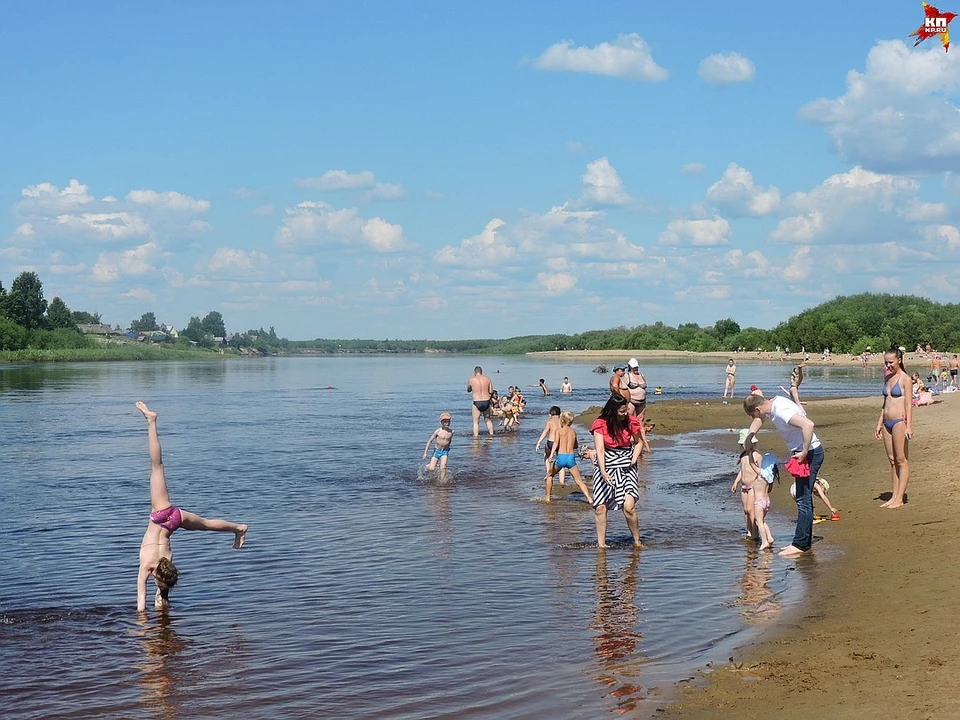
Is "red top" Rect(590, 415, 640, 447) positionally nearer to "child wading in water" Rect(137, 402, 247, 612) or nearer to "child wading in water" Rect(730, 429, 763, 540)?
"child wading in water" Rect(730, 429, 763, 540)

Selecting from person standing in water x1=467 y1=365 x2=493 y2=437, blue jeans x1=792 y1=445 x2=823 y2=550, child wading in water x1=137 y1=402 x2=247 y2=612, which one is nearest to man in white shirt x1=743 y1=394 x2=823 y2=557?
blue jeans x1=792 y1=445 x2=823 y2=550

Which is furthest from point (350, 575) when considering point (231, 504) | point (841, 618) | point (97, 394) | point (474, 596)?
point (97, 394)

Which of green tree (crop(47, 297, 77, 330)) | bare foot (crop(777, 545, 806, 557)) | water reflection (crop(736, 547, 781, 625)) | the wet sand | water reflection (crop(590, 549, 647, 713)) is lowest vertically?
water reflection (crop(590, 549, 647, 713))

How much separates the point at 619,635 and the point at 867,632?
208cm

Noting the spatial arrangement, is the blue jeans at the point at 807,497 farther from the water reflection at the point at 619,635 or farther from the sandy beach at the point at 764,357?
the sandy beach at the point at 764,357

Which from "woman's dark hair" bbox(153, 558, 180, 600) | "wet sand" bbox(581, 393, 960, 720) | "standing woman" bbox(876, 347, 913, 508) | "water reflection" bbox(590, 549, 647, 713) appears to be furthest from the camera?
"standing woman" bbox(876, 347, 913, 508)

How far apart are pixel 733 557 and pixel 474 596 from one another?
340 cm

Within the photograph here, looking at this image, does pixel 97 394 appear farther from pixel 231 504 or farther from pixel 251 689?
pixel 251 689

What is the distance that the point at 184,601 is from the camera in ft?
32.9

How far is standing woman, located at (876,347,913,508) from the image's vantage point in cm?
1288

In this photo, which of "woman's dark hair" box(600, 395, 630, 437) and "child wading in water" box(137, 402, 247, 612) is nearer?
"child wading in water" box(137, 402, 247, 612)

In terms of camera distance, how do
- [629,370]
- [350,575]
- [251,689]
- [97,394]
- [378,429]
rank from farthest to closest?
[97,394] < [378,429] < [629,370] < [350,575] < [251,689]

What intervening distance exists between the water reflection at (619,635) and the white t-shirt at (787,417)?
2.31 m

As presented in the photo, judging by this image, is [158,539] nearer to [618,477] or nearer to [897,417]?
[618,477]
